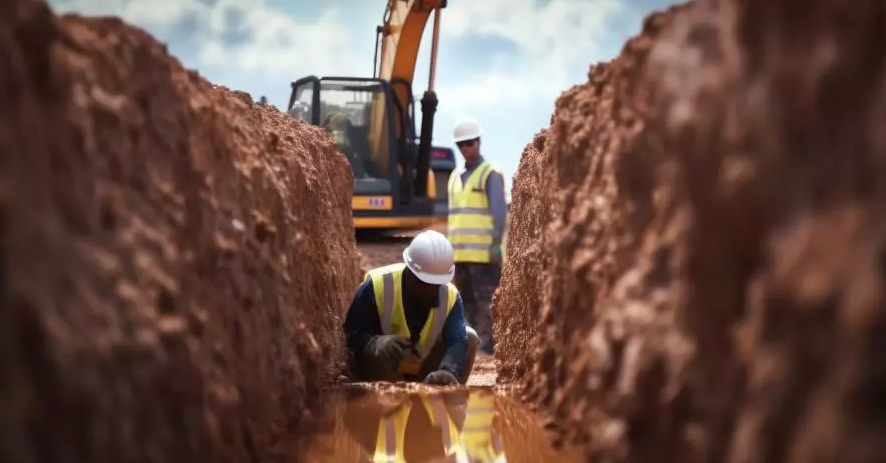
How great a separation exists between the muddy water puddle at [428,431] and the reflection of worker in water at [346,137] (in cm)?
676

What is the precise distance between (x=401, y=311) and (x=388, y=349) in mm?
341

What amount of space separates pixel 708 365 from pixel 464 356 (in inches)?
125

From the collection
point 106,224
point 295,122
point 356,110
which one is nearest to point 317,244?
point 295,122

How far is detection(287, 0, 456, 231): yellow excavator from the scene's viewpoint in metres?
9.73

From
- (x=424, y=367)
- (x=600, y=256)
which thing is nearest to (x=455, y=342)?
(x=424, y=367)

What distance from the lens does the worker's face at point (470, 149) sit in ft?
23.0

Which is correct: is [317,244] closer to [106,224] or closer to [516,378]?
[516,378]

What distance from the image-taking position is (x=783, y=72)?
1338mm

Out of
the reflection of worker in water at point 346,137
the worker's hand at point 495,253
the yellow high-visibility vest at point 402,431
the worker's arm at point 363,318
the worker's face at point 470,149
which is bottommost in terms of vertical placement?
the yellow high-visibility vest at point 402,431

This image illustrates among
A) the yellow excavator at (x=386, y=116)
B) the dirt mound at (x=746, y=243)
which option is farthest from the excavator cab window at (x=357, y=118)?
the dirt mound at (x=746, y=243)

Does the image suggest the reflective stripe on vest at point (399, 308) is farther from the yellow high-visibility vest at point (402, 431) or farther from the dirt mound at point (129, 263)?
the dirt mound at point (129, 263)

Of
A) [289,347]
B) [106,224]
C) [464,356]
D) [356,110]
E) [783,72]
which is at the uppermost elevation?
[356,110]

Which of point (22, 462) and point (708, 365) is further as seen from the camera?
point (708, 365)

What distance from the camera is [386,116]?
32.3ft
